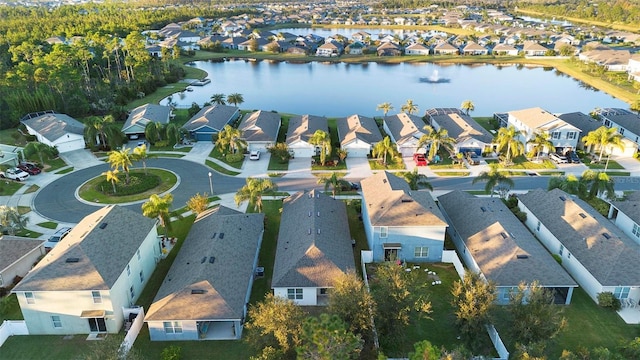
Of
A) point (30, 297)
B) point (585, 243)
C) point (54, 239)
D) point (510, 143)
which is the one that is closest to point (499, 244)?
point (585, 243)

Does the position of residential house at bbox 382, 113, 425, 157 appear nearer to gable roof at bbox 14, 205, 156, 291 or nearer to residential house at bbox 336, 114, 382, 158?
residential house at bbox 336, 114, 382, 158

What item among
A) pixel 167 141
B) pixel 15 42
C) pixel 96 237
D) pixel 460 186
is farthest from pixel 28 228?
pixel 15 42

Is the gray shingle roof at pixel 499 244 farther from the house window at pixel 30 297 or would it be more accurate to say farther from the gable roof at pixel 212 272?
the house window at pixel 30 297

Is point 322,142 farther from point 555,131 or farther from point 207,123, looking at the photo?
point 555,131

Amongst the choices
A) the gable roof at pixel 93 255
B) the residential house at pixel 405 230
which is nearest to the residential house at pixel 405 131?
the residential house at pixel 405 230

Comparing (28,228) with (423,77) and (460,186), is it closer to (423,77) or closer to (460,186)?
(460,186)
